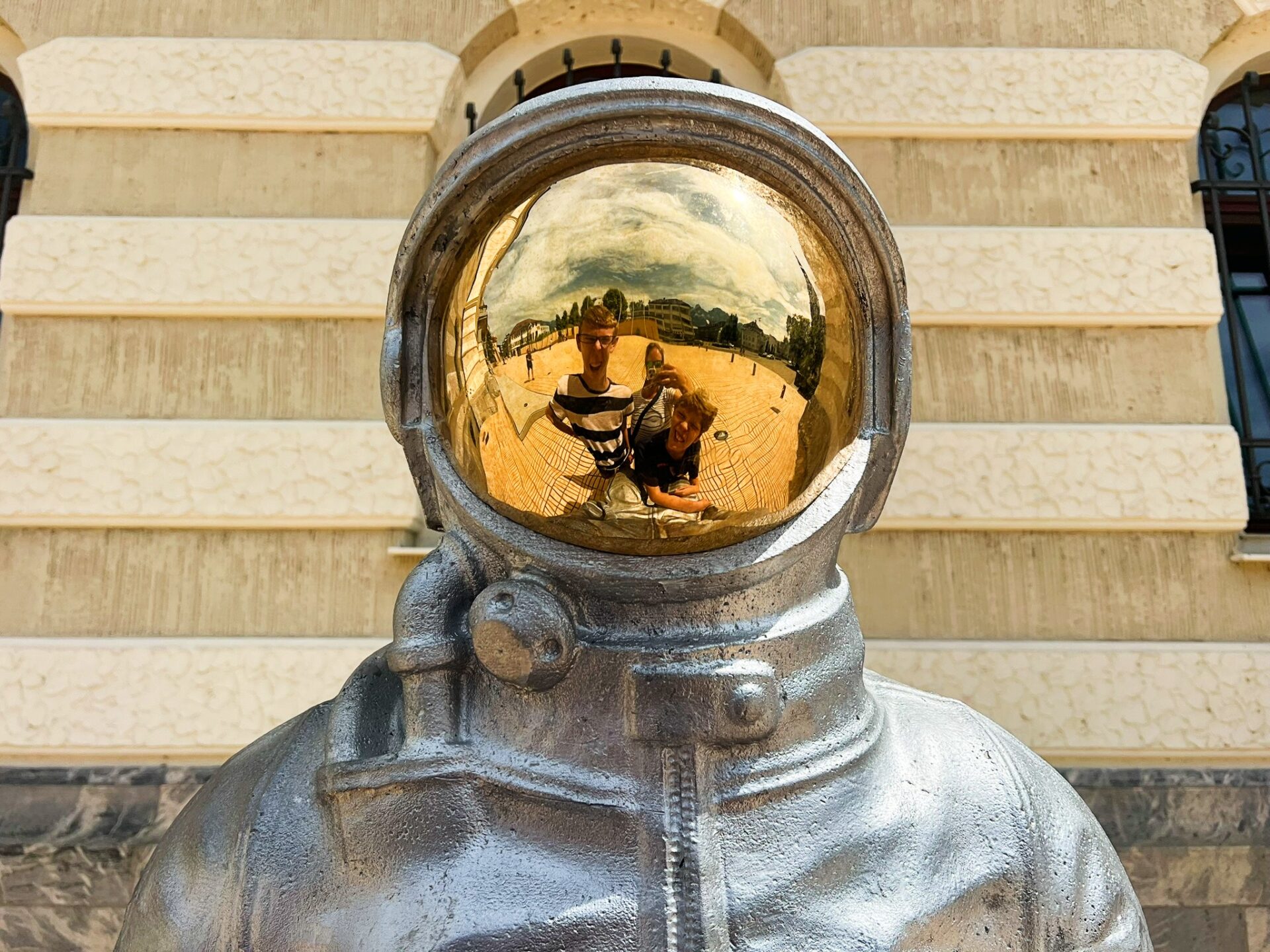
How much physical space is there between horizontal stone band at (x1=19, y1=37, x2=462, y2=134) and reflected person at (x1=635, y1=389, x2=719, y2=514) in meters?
2.63

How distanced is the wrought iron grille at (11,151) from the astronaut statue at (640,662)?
9.87ft

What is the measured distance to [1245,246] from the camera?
12.2 feet

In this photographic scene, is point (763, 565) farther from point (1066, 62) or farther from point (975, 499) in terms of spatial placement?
point (1066, 62)

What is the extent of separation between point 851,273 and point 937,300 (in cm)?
229

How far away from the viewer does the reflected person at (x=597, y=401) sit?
3.27 feet

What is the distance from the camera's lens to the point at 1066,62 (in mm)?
3418

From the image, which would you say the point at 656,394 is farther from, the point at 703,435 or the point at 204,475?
the point at 204,475

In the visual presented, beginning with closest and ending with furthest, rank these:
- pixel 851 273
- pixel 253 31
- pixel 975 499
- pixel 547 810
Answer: pixel 547 810 < pixel 851 273 < pixel 975 499 < pixel 253 31

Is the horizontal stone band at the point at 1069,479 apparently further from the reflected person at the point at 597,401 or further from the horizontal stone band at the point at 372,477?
the reflected person at the point at 597,401

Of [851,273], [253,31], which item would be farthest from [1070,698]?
[253,31]

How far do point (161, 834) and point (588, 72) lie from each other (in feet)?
9.38

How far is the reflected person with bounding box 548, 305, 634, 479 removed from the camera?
3.27ft

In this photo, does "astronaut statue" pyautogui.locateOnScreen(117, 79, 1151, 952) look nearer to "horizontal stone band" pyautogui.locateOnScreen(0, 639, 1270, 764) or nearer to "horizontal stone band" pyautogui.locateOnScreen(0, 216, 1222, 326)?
"horizontal stone band" pyautogui.locateOnScreen(0, 639, 1270, 764)

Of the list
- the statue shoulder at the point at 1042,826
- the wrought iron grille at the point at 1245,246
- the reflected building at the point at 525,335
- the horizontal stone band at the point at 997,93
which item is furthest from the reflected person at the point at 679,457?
the wrought iron grille at the point at 1245,246
